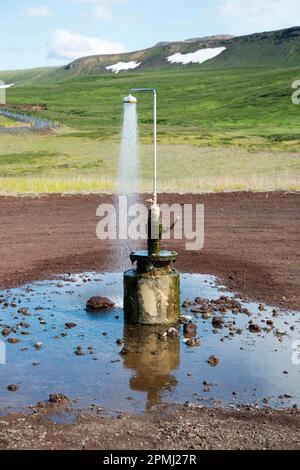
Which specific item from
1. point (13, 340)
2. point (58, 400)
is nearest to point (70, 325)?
point (13, 340)

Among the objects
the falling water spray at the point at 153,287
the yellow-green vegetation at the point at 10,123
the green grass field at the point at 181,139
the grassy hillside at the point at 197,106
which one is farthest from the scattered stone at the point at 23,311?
the yellow-green vegetation at the point at 10,123

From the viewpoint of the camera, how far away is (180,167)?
50031 millimetres

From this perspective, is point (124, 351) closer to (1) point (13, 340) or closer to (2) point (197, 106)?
(1) point (13, 340)

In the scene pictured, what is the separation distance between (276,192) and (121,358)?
19336mm

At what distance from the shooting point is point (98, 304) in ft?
44.3

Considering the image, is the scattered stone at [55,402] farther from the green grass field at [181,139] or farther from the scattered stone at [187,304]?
the green grass field at [181,139]

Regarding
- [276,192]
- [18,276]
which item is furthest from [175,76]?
[18,276]

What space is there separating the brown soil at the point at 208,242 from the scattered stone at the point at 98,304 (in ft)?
8.61

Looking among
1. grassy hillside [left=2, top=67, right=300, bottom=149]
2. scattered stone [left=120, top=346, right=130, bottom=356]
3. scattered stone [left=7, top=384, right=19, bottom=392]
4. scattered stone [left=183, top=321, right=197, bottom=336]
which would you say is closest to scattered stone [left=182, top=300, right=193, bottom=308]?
scattered stone [left=183, top=321, right=197, bottom=336]

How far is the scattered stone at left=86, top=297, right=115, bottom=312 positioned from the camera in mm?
13453

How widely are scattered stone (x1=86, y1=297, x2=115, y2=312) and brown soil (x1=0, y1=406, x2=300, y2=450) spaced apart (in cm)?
477

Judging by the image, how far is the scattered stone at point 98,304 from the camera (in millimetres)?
13453
